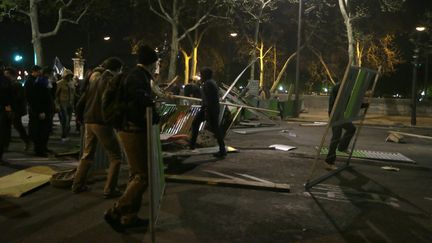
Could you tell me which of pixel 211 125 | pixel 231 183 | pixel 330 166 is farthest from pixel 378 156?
pixel 231 183

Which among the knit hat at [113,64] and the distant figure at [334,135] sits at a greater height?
the knit hat at [113,64]

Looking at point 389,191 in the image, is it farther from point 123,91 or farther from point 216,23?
point 216,23

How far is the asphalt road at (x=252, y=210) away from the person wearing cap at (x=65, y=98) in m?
2.54

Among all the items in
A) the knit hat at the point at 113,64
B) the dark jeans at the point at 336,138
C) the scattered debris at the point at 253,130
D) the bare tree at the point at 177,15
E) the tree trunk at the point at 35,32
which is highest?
the bare tree at the point at 177,15

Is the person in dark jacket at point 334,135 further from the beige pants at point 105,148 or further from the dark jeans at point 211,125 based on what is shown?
the beige pants at point 105,148

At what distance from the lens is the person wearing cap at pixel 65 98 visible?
11.1 meters

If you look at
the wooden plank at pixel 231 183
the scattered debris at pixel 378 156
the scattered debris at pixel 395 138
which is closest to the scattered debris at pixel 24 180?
the wooden plank at pixel 231 183

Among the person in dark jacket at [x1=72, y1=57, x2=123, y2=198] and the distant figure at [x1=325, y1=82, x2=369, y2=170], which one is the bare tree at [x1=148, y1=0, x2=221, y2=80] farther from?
the person in dark jacket at [x1=72, y1=57, x2=123, y2=198]

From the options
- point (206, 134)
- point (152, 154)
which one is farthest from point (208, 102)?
point (152, 154)

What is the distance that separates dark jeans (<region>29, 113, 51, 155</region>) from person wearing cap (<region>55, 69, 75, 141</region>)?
6.53ft

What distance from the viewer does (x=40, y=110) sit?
8.84 m

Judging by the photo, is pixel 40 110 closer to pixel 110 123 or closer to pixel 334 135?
pixel 110 123

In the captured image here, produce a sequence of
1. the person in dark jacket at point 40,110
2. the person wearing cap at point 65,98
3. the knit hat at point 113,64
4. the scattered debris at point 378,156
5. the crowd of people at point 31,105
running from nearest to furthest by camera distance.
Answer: the knit hat at point 113,64 < the crowd of people at point 31,105 < the person in dark jacket at point 40,110 < the scattered debris at point 378,156 < the person wearing cap at point 65,98

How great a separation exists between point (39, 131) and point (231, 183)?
4307 millimetres
